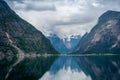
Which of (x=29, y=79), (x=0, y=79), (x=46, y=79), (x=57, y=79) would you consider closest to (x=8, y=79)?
(x=0, y=79)

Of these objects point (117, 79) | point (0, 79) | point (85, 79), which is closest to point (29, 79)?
point (0, 79)

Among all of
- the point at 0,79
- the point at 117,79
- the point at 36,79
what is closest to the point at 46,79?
the point at 36,79

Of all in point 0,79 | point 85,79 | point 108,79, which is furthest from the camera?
point 85,79

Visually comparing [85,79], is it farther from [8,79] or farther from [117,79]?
[8,79]

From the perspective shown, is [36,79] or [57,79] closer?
[36,79]

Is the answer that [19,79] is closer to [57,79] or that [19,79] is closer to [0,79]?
[0,79]

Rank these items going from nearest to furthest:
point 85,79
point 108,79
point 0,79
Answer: point 0,79 < point 108,79 < point 85,79

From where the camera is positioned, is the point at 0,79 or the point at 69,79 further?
the point at 69,79
